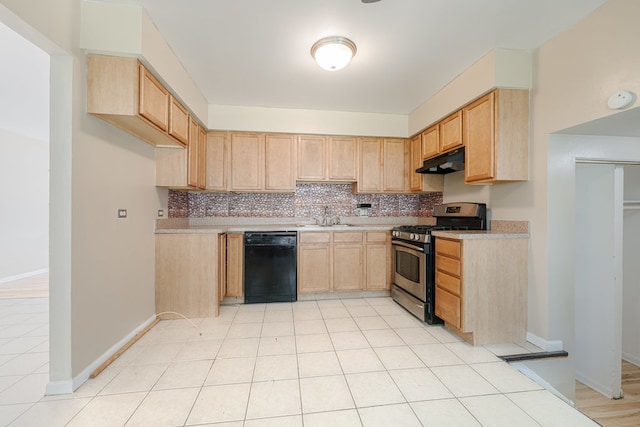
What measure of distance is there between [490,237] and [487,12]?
1753 millimetres

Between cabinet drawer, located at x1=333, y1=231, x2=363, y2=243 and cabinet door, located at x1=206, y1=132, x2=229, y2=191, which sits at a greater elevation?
cabinet door, located at x1=206, y1=132, x2=229, y2=191

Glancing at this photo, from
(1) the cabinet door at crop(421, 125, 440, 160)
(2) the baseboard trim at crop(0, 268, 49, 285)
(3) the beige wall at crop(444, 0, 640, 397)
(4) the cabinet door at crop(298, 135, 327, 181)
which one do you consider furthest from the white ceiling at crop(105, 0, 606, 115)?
(2) the baseboard trim at crop(0, 268, 49, 285)

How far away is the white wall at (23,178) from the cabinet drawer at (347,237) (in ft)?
12.3

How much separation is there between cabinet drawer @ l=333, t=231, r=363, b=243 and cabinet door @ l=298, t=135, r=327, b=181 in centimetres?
86

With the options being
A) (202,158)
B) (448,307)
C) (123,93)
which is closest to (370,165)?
(448,307)

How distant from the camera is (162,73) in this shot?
2141 millimetres

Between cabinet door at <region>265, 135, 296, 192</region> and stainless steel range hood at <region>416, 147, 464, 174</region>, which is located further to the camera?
cabinet door at <region>265, 135, 296, 192</region>

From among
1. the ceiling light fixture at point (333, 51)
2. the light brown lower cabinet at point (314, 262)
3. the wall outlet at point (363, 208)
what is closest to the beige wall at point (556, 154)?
the ceiling light fixture at point (333, 51)

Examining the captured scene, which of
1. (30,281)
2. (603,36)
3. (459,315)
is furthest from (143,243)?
(603,36)

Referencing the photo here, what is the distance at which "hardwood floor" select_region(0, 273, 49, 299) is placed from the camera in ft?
11.8

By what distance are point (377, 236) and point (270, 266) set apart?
1.48m

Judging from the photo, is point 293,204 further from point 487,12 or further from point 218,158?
point 487,12

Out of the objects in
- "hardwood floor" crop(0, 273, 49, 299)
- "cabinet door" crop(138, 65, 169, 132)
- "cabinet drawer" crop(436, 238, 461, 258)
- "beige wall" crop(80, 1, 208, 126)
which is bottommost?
"hardwood floor" crop(0, 273, 49, 299)

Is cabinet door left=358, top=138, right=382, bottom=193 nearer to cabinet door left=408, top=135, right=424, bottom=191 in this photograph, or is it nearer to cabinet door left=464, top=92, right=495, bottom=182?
cabinet door left=408, top=135, right=424, bottom=191
